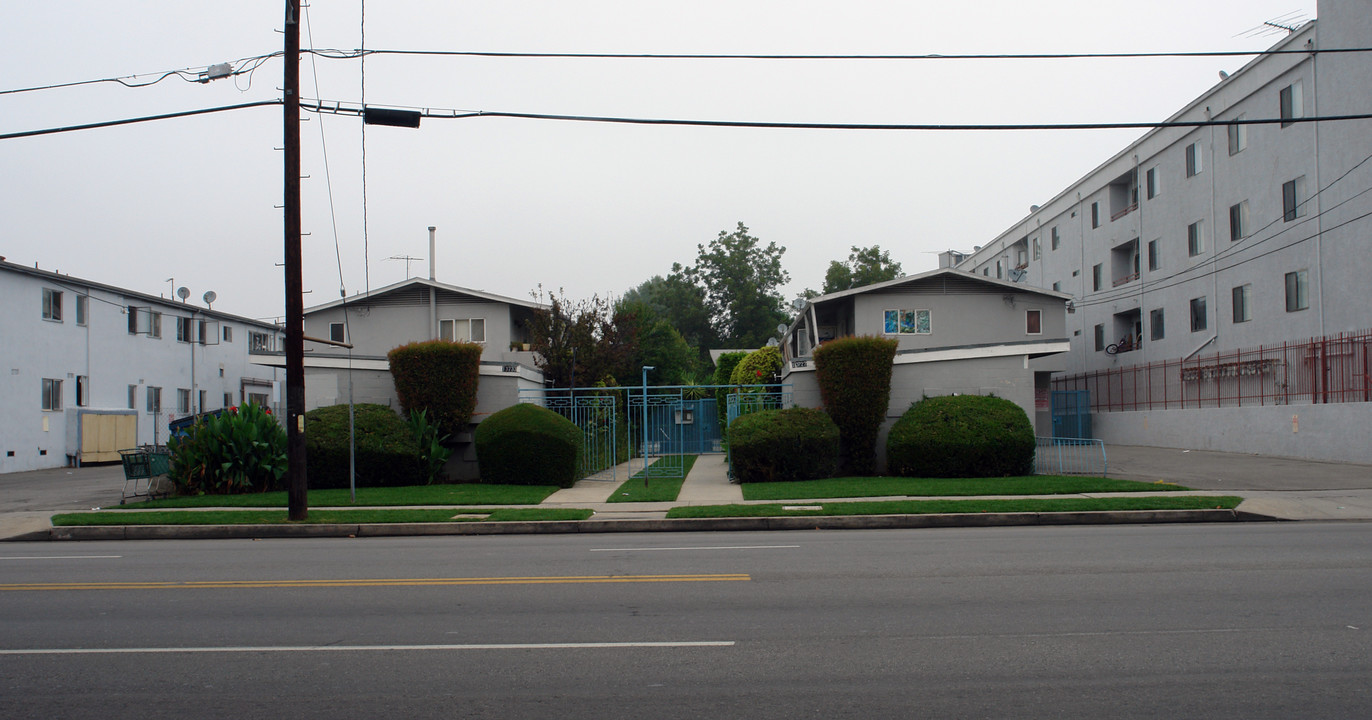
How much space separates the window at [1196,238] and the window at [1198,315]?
180cm

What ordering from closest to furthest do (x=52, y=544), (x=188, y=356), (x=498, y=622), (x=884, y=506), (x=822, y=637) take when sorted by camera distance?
1. (x=822, y=637)
2. (x=498, y=622)
3. (x=52, y=544)
4. (x=884, y=506)
5. (x=188, y=356)

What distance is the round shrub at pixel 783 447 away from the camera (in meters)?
20.9

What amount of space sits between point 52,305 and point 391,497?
2369 centimetres

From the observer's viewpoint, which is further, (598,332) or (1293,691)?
(598,332)

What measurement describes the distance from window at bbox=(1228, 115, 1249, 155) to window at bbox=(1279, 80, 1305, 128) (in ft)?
5.53

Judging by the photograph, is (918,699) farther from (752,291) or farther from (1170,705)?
(752,291)

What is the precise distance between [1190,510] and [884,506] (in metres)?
4.64

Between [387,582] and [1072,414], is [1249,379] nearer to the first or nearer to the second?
[1072,414]

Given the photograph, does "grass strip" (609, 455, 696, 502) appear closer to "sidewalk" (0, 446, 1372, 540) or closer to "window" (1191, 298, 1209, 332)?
"sidewalk" (0, 446, 1372, 540)

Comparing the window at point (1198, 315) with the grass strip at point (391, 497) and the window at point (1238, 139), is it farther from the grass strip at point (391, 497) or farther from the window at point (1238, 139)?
the grass strip at point (391, 497)

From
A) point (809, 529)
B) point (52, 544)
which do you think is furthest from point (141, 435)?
point (809, 529)

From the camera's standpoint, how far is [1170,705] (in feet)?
16.9

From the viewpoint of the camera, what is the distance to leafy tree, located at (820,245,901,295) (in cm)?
7088

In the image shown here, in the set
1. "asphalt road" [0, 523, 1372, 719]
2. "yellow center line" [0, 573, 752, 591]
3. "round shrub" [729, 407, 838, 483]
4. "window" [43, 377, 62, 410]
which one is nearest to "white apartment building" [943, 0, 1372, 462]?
"round shrub" [729, 407, 838, 483]
